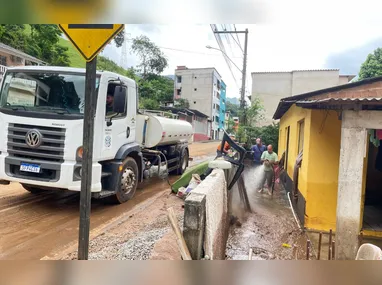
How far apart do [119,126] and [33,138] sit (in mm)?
1582

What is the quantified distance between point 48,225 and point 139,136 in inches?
120

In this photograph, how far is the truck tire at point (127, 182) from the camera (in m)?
5.97

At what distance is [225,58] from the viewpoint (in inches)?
524

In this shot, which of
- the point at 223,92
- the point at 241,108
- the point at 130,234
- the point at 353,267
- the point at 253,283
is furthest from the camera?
the point at 223,92

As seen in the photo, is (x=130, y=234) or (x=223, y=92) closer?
(x=130, y=234)

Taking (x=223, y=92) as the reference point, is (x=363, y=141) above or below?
below

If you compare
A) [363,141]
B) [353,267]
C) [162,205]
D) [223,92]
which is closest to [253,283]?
[353,267]

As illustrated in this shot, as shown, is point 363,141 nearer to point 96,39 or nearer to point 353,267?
point 353,267

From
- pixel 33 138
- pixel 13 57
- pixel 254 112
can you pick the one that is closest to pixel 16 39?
pixel 13 57

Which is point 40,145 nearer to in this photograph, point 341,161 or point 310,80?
point 341,161

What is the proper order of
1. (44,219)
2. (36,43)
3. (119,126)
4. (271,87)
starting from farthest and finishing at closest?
(36,43) < (271,87) < (119,126) < (44,219)

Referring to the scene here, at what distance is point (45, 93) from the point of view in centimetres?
515

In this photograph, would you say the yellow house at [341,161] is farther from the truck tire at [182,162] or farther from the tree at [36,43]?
the tree at [36,43]

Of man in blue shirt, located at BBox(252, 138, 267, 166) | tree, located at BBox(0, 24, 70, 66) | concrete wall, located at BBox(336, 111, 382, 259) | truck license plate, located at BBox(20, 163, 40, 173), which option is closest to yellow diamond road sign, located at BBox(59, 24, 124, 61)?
truck license plate, located at BBox(20, 163, 40, 173)
